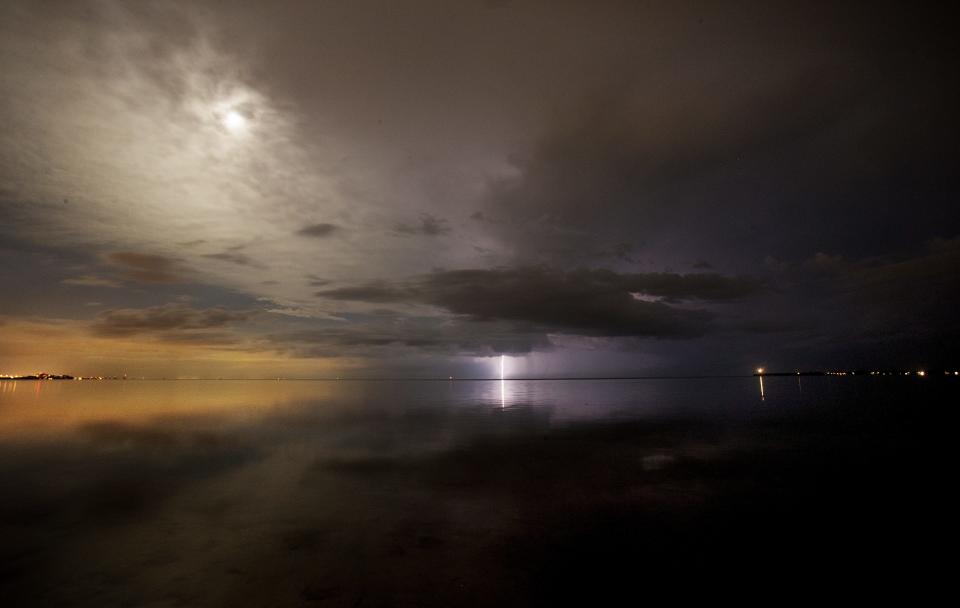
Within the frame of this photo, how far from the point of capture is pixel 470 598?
8461mm

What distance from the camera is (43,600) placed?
861 cm

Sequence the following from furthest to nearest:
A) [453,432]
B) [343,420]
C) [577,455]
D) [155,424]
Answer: [343,420]
[155,424]
[453,432]
[577,455]

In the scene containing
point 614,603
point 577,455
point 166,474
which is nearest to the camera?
point 614,603

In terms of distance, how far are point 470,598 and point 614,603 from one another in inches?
105

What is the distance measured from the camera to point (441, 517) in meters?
13.2

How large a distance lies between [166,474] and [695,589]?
2016 centimetres

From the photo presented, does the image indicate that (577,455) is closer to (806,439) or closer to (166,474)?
(806,439)

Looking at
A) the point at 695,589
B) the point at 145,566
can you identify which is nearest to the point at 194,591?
the point at 145,566

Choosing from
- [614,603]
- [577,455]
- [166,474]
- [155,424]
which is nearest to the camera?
[614,603]

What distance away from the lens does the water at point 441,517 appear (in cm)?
923

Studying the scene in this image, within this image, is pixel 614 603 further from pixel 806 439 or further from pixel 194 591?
pixel 806 439

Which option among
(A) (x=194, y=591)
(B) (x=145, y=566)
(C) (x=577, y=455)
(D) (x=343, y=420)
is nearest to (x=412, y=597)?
(A) (x=194, y=591)

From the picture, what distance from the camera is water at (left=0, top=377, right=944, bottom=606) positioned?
30.3ft

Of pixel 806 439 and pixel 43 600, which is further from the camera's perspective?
pixel 806 439
